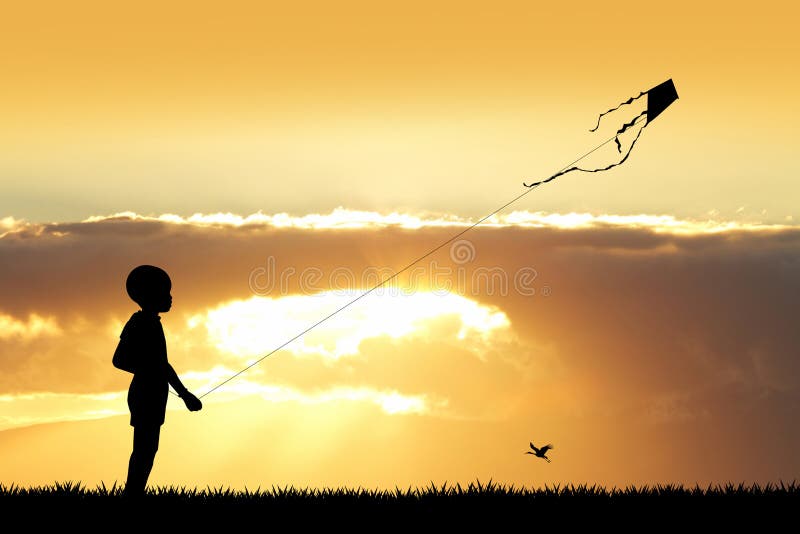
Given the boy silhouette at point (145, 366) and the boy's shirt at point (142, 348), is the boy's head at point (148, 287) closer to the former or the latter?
the boy silhouette at point (145, 366)

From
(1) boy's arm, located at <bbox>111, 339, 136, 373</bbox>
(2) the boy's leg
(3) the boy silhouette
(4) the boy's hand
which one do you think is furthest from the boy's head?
(2) the boy's leg

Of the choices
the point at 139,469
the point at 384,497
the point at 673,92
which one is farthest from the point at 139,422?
the point at 673,92

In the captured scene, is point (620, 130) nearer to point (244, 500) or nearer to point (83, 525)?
point (244, 500)

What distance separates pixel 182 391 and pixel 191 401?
154 millimetres

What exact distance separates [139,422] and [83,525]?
116 centimetres

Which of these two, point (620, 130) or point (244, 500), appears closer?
point (244, 500)

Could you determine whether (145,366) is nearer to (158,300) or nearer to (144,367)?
(144,367)

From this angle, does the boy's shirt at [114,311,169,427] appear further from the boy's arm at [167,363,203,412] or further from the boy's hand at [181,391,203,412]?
the boy's hand at [181,391,203,412]

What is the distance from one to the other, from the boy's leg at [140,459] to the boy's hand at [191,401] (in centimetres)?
42

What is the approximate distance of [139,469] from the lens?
9672 mm

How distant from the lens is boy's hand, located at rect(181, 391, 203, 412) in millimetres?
9875

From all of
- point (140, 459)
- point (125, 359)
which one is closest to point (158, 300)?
point (125, 359)

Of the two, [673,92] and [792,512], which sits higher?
[673,92]

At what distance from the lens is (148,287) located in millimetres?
9789
